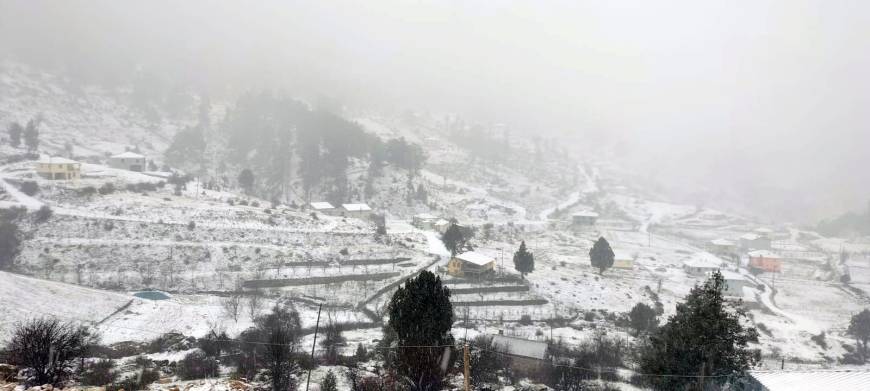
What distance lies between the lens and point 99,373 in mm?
22766

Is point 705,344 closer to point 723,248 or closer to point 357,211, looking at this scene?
point 357,211

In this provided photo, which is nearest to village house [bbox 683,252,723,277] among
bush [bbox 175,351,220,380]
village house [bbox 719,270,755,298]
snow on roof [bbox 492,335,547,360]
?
village house [bbox 719,270,755,298]

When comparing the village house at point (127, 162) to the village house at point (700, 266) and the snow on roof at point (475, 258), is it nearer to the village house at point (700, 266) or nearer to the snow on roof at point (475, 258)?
the snow on roof at point (475, 258)

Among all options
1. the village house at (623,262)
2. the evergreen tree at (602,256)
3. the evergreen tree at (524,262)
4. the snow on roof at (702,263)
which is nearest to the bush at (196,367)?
the evergreen tree at (524,262)

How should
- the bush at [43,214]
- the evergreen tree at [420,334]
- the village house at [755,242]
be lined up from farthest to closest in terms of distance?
the village house at [755,242] < the bush at [43,214] < the evergreen tree at [420,334]

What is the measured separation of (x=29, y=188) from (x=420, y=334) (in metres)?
51.9

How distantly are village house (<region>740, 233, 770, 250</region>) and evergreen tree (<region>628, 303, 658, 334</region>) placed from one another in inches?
2035

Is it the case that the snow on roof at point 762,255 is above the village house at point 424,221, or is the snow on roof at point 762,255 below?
below

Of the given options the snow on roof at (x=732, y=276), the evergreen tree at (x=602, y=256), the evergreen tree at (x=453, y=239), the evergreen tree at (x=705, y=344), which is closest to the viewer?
the evergreen tree at (x=705, y=344)

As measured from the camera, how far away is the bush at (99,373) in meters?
21.7

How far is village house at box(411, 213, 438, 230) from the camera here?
66812 mm

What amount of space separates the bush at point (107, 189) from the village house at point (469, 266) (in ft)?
126

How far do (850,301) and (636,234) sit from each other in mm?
31648

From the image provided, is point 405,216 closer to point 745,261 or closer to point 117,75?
point 745,261
